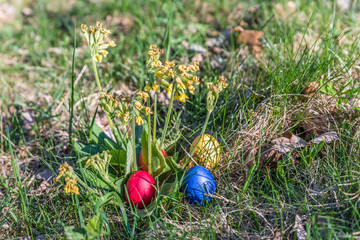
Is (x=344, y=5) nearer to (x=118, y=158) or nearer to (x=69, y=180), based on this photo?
(x=118, y=158)

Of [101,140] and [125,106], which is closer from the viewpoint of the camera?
[125,106]

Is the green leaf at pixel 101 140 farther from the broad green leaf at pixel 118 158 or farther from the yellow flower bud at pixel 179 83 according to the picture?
the yellow flower bud at pixel 179 83

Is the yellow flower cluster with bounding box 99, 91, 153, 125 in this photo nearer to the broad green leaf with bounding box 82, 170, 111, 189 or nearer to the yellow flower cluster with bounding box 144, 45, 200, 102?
the yellow flower cluster with bounding box 144, 45, 200, 102

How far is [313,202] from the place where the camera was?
1.94 meters

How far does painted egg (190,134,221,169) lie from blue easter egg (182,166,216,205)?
0.14 m

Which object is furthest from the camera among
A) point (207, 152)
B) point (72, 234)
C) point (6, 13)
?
point (6, 13)

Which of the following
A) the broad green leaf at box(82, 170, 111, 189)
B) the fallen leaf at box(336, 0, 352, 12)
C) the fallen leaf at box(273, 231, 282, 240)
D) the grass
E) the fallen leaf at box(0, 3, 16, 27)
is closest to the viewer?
the fallen leaf at box(273, 231, 282, 240)

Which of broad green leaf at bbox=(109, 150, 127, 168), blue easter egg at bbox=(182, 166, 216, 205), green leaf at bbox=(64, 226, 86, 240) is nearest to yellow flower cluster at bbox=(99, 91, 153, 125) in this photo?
broad green leaf at bbox=(109, 150, 127, 168)

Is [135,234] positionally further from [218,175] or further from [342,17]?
[342,17]

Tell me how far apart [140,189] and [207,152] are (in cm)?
50

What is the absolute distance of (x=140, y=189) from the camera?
1971mm

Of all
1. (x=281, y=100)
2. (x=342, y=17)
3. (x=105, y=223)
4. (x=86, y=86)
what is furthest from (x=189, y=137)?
(x=342, y=17)

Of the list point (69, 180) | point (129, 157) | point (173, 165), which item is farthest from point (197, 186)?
point (69, 180)

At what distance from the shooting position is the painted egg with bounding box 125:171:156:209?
1972 millimetres
